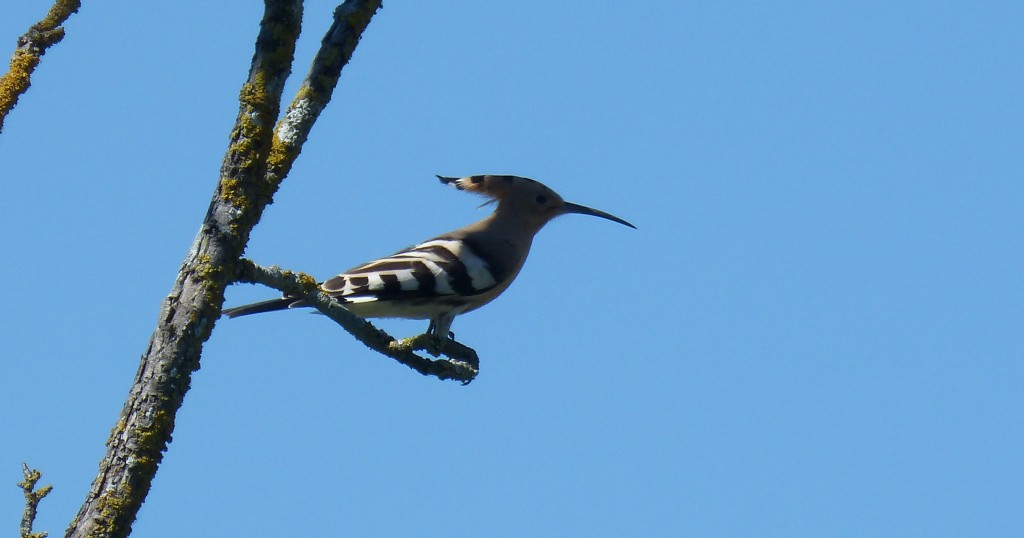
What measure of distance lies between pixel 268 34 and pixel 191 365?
84 cm

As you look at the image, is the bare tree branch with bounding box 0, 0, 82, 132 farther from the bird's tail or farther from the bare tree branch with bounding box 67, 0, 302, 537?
the bird's tail

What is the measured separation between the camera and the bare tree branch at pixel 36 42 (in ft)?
8.43

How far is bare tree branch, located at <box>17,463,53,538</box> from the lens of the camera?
240 cm

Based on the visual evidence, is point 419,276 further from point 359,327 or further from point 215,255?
point 215,255

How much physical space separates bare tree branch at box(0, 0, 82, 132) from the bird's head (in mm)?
4296

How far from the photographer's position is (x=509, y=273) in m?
6.44

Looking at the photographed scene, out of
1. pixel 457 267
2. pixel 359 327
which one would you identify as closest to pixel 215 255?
pixel 359 327

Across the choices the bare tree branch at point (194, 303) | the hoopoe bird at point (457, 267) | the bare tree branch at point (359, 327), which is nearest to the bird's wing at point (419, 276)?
the hoopoe bird at point (457, 267)

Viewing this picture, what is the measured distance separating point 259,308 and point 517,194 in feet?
7.86

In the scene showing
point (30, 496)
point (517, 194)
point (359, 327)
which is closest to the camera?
point (30, 496)

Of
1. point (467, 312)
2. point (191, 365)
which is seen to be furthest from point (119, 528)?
point (467, 312)

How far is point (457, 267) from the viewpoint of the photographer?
598 centimetres

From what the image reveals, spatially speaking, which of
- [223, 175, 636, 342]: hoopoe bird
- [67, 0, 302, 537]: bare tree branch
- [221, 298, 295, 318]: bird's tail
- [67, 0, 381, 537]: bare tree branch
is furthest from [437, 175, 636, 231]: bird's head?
[67, 0, 302, 537]: bare tree branch

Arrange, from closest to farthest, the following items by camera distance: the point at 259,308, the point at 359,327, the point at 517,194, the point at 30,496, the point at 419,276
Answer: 1. the point at 30,496
2. the point at 359,327
3. the point at 259,308
4. the point at 419,276
5. the point at 517,194
